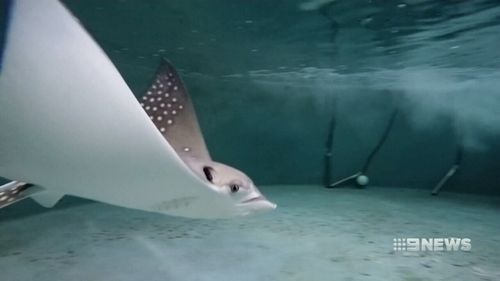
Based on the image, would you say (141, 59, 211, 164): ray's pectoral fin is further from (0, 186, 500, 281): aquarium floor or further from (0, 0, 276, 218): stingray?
(0, 186, 500, 281): aquarium floor

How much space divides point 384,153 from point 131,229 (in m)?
9.85

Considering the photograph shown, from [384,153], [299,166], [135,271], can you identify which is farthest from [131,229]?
[384,153]

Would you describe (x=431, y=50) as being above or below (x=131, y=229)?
above

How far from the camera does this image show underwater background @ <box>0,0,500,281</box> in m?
4.59

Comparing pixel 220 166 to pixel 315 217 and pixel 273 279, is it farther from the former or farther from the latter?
pixel 315 217

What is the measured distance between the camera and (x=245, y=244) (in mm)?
5230

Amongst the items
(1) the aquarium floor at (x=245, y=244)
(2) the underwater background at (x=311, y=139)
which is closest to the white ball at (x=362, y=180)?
(2) the underwater background at (x=311, y=139)

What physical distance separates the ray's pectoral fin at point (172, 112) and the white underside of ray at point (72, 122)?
1088mm

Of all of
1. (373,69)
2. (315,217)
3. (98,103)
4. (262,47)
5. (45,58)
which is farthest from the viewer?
(373,69)

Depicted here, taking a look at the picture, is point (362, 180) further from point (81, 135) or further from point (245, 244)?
point (81, 135)

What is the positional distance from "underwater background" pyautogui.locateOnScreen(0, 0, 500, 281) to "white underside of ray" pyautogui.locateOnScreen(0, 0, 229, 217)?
1.84 metres

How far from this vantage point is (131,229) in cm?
617

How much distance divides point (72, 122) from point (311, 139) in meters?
12.0

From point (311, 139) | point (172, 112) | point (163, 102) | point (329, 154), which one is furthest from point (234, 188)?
point (311, 139)
